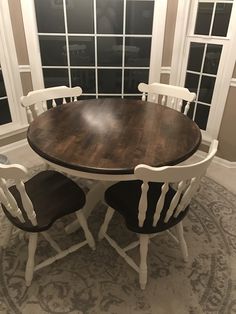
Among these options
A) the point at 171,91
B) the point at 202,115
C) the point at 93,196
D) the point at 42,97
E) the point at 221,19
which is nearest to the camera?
the point at 93,196

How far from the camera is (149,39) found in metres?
2.70

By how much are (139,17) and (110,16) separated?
1.00ft

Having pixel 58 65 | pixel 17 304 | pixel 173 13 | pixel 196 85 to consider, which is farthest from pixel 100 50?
pixel 17 304

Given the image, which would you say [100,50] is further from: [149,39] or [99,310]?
[99,310]

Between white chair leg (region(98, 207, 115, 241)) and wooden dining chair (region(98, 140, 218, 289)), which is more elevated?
wooden dining chair (region(98, 140, 218, 289))

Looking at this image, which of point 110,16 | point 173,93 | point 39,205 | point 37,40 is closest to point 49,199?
point 39,205

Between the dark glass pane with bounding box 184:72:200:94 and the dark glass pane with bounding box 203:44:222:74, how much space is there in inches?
4.8

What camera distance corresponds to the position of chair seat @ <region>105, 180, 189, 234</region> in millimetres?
1334

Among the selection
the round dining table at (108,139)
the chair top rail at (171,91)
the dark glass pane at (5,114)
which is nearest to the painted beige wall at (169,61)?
the dark glass pane at (5,114)

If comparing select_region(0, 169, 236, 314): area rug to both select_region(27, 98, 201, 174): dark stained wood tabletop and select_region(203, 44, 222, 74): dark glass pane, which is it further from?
select_region(203, 44, 222, 74): dark glass pane

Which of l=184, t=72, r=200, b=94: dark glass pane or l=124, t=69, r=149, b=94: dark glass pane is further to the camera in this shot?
Answer: l=124, t=69, r=149, b=94: dark glass pane

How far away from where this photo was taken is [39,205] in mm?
1440

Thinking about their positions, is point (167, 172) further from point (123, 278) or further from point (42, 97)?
point (42, 97)

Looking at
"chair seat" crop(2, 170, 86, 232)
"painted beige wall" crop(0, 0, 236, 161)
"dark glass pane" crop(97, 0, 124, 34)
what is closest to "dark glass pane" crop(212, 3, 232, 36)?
"painted beige wall" crop(0, 0, 236, 161)
